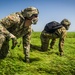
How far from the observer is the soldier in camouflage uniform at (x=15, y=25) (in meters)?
7.54

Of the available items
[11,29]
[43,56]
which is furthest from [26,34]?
[43,56]

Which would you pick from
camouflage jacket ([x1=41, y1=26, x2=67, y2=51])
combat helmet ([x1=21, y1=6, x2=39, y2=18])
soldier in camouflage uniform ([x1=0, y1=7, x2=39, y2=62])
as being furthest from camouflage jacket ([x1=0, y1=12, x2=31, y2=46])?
camouflage jacket ([x1=41, y1=26, x2=67, y2=51])

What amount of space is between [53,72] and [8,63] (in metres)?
1.52

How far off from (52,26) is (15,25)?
160 inches

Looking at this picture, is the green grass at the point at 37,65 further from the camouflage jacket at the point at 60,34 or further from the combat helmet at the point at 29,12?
the combat helmet at the point at 29,12

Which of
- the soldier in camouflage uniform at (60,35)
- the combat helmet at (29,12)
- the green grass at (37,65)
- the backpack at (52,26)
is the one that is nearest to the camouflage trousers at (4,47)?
the green grass at (37,65)

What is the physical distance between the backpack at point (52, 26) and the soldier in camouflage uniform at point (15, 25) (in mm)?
3149

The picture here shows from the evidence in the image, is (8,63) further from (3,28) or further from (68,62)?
(68,62)

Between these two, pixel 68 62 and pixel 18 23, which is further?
pixel 68 62

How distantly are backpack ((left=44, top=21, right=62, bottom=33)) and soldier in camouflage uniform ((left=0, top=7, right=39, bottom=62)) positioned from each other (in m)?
3.15

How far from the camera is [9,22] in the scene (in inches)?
300

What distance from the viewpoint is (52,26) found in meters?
11.7

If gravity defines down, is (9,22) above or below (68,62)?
above

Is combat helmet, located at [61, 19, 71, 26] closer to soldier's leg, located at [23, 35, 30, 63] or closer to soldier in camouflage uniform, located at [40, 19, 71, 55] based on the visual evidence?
soldier in camouflage uniform, located at [40, 19, 71, 55]
